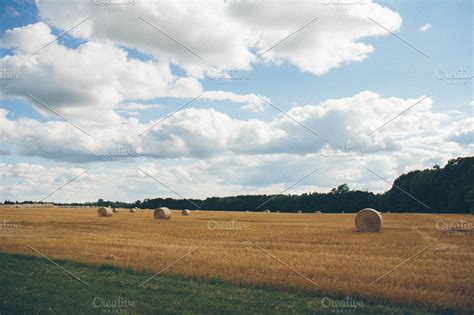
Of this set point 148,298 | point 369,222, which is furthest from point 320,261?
point 369,222

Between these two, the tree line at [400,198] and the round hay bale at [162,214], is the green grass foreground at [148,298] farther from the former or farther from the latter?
the tree line at [400,198]

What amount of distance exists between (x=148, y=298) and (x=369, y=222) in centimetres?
2462

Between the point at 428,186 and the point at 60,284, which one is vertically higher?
the point at 428,186

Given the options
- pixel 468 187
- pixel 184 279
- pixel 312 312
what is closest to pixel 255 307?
pixel 312 312

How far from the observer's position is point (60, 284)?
13.9m

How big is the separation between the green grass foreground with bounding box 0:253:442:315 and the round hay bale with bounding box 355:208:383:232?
21.7 meters

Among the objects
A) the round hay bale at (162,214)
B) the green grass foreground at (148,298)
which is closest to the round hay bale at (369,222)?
the green grass foreground at (148,298)

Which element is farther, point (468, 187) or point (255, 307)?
point (468, 187)

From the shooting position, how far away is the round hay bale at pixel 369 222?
33531mm

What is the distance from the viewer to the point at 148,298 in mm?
12109

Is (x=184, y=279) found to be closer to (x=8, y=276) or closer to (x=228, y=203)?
(x=8, y=276)

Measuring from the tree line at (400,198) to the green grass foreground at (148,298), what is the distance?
54.2 m

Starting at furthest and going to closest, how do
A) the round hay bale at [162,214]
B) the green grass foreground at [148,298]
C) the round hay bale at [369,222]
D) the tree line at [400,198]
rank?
the tree line at [400,198] → the round hay bale at [162,214] → the round hay bale at [369,222] → the green grass foreground at [148,298]

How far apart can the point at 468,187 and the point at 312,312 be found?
6872 centimetres
